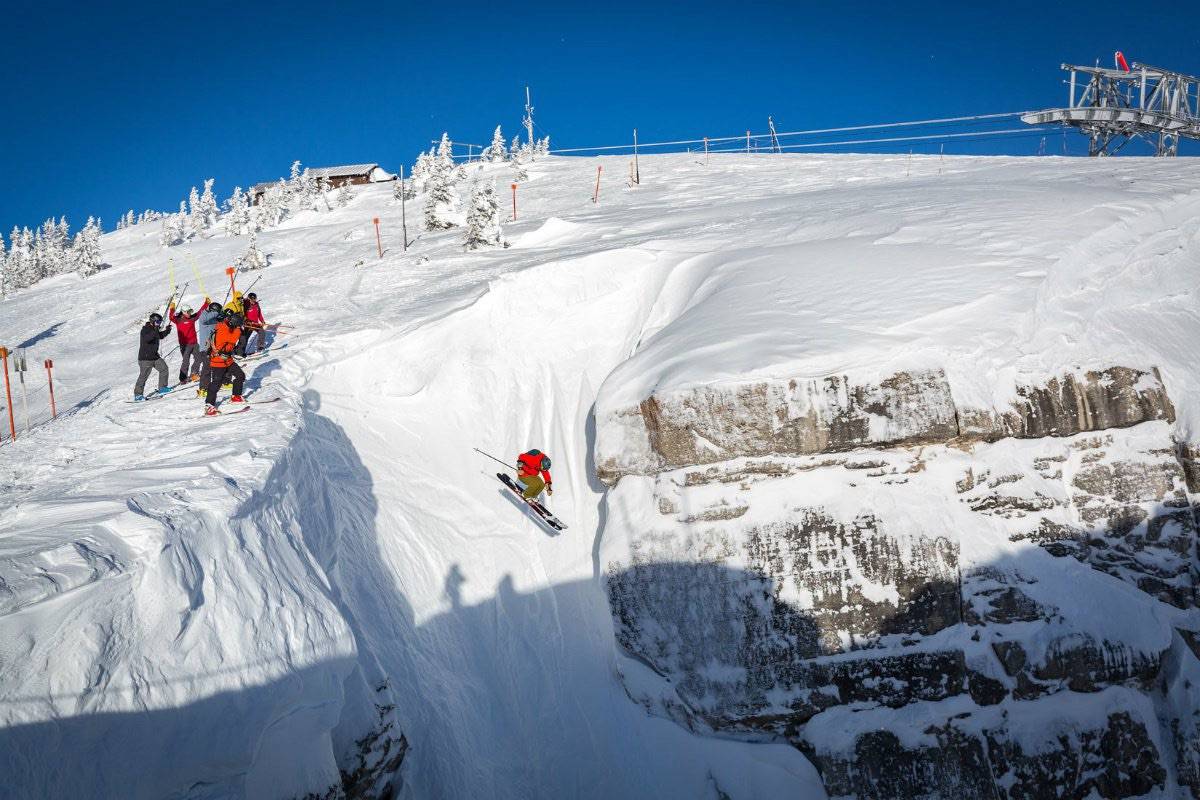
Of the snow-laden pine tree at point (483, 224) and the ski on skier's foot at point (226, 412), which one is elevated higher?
the snow-laden pine tree at point (483, 224)

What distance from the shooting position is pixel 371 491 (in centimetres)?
A: 938

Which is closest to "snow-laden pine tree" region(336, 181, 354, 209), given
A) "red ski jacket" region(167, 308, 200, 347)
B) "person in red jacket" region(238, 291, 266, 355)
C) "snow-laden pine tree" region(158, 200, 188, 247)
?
"snow-laden pine tree" region(158, 200, 188, 247)

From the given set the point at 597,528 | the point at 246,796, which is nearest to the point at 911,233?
the point at 597,528

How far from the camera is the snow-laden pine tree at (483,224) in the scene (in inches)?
738

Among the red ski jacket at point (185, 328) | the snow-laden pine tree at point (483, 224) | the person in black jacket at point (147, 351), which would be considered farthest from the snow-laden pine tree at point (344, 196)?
the person in black jacket at point (147, 351)

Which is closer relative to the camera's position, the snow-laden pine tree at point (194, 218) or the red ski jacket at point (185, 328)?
the red ski jacket at point (185, 328)

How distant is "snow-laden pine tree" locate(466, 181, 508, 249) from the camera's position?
61.5ft

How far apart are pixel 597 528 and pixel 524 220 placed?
57.5ft

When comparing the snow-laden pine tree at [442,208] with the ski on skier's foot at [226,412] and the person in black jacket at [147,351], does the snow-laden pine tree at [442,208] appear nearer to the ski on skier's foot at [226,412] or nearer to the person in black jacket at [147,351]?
the person in black jacket at [147,351]

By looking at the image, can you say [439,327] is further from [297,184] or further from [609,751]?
[297,184]

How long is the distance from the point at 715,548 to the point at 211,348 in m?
7.41

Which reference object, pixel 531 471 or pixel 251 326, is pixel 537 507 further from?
pixel 251 326

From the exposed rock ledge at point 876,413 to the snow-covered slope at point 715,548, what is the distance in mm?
33

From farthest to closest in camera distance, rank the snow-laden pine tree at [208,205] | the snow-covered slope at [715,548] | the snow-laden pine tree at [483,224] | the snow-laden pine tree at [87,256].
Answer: the snow-laden pine tree at [208,205] < the snow-laden pine tree at [87,256] < the snow-laden pine tree at [483,224] < the snow-covered slope at [715,548]
